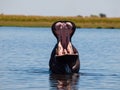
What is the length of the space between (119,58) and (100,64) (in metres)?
4.38

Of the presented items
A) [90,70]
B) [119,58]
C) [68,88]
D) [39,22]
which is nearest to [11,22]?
[39,22]

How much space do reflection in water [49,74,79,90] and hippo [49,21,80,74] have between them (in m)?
0.34

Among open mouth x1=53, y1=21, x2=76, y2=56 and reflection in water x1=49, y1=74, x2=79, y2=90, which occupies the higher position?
open mouth x1=53, y1=21, x2=76, y2=56

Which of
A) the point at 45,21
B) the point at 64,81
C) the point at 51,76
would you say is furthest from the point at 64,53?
the point at 45,21

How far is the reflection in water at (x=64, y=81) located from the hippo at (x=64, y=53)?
1.10ft

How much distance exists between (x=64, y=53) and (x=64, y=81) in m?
1.87

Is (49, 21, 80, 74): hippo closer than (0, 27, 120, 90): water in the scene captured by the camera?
No

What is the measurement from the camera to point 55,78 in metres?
28.6

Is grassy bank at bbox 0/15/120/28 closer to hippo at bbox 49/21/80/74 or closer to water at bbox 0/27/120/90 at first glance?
water at bbox 0/27/120/90

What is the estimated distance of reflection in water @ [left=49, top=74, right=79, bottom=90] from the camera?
84.7 feet

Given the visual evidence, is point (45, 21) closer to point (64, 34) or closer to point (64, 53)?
point (64, 34)

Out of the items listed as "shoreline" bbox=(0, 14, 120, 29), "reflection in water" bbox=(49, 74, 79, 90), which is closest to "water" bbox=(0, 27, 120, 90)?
"reflection in water" bbox=(49, 74, 79, 90)

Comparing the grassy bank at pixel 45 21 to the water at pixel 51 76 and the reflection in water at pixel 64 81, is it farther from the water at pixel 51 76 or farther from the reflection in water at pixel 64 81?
the reflection in water at pixel 64 81

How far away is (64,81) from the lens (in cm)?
2767
